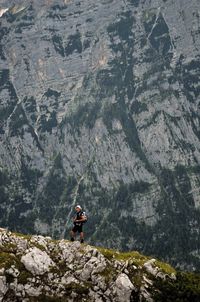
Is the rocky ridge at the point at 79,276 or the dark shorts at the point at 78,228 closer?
the rocky ridge at the point at 79,276

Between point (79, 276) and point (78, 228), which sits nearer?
point (79, 276)

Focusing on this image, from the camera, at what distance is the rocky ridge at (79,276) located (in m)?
60.3

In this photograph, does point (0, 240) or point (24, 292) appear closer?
point (24, 292)

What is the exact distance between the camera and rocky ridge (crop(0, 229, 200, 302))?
198ft

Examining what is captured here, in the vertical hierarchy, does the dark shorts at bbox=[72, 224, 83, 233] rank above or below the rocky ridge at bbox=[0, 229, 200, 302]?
above

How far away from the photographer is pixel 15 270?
62.0 meters

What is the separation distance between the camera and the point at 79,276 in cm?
6253

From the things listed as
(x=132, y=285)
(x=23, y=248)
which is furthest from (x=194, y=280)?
(x=23, y=248)

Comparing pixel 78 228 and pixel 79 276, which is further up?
pixel 78 228

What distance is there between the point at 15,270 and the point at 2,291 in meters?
3.11

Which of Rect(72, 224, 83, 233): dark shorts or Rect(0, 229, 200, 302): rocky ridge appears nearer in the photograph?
Rect(0, 229, 200, 302): rocky ridge

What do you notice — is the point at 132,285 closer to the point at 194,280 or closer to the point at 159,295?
the point at 159,295

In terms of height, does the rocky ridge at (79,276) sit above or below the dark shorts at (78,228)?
below

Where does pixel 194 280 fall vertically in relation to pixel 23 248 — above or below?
below
